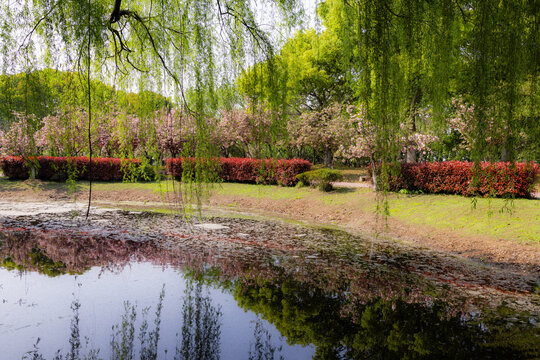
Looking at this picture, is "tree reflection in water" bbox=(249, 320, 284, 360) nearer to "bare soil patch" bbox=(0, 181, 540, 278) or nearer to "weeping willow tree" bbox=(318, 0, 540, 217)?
"bare soil patch" bbox=(0, 181, 540, 278)

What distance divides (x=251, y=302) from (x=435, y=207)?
27.2 feet

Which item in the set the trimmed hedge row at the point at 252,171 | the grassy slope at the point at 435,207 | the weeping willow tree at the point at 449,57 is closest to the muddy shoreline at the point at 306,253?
the grassy slope at the point at 435,207

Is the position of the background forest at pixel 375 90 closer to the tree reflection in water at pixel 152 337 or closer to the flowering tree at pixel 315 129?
the tree reflection in water at pixel 152 337

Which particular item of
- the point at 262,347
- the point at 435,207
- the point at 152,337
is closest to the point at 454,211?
the point at 435,207

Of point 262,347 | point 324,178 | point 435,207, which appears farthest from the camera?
point 324,178

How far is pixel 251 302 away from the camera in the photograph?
15.5 ft

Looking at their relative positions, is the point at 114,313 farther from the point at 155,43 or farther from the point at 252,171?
the point at 252,171

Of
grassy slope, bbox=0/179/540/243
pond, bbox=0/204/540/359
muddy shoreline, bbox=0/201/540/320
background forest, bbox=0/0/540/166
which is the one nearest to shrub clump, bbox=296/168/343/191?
grassy slope, bbox=0/179/540/243

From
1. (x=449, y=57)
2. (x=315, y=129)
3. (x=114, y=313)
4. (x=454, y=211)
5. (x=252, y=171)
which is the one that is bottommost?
(x=114, y=313)

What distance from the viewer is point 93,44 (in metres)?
3.10

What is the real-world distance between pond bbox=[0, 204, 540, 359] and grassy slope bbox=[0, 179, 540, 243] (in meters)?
1.39

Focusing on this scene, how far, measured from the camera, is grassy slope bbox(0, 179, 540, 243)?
8.47m

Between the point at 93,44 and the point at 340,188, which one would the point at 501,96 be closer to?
the point at 93,44

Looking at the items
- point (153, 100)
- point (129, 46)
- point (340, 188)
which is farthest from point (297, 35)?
point (340, 188)
